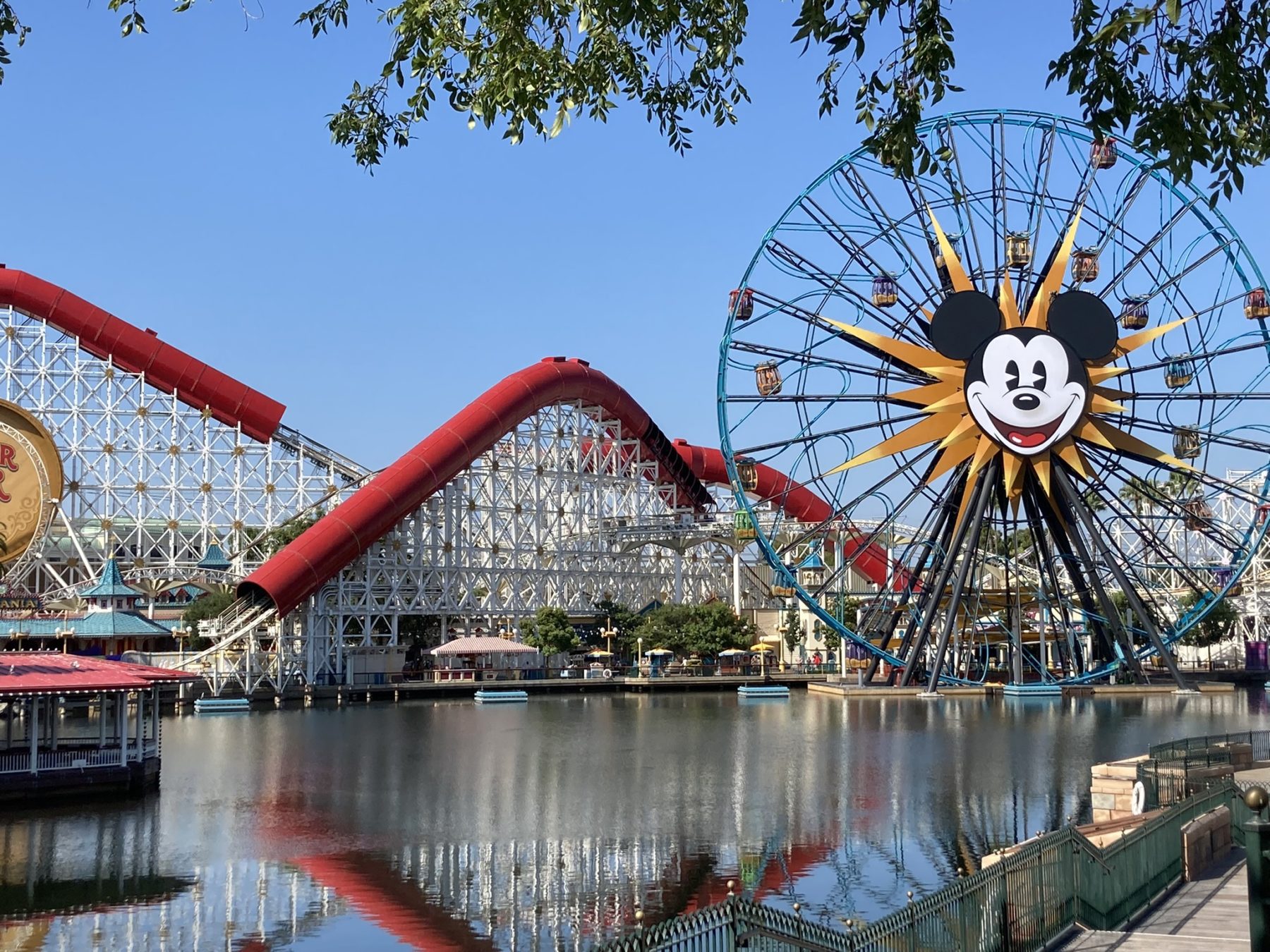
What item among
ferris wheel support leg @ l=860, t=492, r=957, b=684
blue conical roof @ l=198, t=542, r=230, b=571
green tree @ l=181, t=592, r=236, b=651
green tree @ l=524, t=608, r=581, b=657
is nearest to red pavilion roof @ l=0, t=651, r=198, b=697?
ferris wheel support leg @ l=860, t=492, r=957, b=684

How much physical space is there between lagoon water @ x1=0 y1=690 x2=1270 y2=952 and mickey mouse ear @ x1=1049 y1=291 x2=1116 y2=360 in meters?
12.0

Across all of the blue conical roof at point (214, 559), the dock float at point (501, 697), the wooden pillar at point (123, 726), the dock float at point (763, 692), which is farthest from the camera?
the blue conical roof at point (214, 559)

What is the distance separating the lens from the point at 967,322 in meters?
48.0

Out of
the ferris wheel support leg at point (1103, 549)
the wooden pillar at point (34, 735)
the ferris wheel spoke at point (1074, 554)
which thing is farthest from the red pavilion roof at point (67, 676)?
the ferris wheel spoke at point (1074, 554)

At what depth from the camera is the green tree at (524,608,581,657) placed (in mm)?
65188

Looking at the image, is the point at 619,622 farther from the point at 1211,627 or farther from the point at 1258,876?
the point at 1258,876

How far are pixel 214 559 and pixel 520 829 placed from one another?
41.2 meters

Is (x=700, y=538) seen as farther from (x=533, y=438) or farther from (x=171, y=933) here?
(x=171, y=933)

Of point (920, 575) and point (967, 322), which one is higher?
point (967, 322)

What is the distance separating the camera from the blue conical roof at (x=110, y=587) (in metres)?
56.3

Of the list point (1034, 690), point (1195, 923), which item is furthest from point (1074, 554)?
point (1195, 923)

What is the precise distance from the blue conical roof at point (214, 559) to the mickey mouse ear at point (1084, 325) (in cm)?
3395

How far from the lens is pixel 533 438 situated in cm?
6644

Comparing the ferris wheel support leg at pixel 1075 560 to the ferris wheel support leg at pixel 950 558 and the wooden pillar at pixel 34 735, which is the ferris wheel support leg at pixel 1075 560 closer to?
the ferris wheel support leg at pixel 950 558
